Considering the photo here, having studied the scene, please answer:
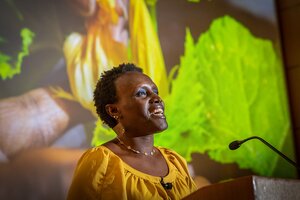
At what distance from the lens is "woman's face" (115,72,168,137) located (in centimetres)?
189

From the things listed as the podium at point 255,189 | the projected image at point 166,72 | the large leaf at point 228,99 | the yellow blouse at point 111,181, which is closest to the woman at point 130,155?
the yellow blouse at point 111,181

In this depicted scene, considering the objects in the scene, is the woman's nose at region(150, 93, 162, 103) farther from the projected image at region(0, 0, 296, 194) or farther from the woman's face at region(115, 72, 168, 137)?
the projected image at region(0, 0, 296, 194)

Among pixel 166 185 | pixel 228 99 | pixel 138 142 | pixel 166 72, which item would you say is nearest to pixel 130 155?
pixel 138 142

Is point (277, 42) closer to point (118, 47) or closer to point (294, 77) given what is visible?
point (294, 77)

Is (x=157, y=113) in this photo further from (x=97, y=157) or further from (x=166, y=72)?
(x=166, y=72)

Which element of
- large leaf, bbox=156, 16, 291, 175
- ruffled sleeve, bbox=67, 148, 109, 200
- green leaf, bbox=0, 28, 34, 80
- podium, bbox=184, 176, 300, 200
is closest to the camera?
podium, bbox=184, 176, 300, 200

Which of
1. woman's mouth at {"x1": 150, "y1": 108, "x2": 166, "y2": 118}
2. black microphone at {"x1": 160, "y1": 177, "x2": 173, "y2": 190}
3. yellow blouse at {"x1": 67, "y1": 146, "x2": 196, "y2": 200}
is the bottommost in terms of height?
Result: black microphone at {"x1": 160, "y1": 177, "x2": 173, "y2": 190}

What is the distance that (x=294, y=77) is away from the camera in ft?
13.0

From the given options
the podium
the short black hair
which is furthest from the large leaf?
the podium

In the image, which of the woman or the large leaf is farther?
the large leaf

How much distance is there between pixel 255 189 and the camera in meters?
1.28

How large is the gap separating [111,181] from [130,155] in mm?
170

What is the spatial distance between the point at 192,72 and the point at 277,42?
962 mm

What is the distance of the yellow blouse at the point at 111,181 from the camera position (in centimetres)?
171
